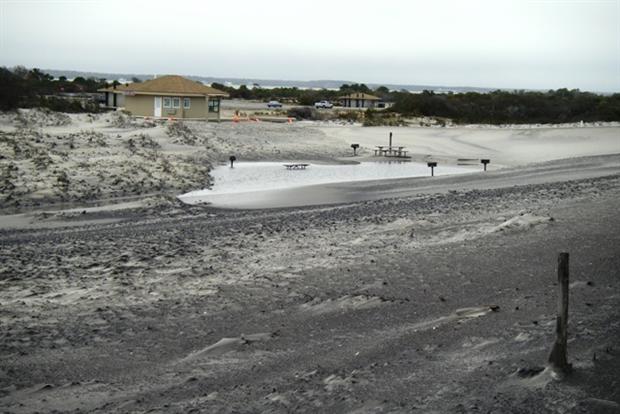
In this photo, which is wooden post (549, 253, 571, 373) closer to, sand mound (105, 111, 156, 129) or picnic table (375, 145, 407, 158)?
picnic table (375, 145, 407, 158)

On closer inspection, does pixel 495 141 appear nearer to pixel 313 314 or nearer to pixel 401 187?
pixel 401 187

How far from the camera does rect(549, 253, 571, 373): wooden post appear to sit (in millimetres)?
6684

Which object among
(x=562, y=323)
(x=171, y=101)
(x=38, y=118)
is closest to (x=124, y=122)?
(x=38, y=118)

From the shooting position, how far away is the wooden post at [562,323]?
668 cm

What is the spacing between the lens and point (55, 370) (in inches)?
308

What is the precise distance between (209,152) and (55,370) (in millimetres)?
28121

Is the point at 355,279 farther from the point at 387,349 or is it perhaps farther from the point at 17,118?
the point at 17,118

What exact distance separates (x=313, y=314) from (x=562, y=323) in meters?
3.64

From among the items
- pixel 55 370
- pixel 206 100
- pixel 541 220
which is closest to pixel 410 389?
pixel 55 370

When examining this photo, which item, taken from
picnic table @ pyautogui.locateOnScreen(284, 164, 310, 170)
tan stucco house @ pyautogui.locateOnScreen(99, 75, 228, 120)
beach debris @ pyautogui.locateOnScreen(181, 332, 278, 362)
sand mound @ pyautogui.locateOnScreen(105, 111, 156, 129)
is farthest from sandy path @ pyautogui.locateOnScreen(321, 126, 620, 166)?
beach debris @ pyautogui.locateOnScreen(181, 332, 278, 362)

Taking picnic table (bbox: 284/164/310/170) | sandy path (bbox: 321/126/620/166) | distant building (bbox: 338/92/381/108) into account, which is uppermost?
distant building (bbox: 338/92/381/108)

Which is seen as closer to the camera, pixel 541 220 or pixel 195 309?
pixel 195 309

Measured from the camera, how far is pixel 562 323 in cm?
674

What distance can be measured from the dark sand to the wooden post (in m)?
0.16
